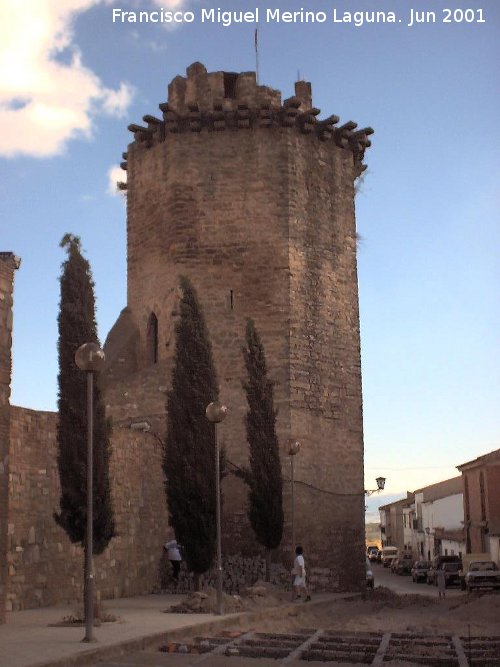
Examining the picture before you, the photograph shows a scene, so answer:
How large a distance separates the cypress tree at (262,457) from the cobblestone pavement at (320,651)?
23.7ft

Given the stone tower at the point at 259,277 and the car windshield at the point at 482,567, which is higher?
the stone tower at the point at 259,277

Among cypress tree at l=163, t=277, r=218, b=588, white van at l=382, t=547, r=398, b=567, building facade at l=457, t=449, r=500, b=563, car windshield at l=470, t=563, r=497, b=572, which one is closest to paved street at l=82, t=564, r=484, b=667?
cypress tree at l=163, t=277, r=218, b=588

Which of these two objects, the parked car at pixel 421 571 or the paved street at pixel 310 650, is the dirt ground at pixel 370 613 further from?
the parked car at pixel 421 571

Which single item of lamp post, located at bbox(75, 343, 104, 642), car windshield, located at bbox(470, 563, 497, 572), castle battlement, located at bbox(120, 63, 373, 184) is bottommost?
car windshield, located at bbox(470, 563, 497, 572)

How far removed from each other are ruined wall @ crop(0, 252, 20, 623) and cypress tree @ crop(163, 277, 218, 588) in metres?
4.63

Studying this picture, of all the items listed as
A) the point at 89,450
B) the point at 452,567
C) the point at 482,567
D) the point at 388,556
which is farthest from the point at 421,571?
the point at 89,450

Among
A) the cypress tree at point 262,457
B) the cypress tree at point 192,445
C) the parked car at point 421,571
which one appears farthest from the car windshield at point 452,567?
the cypress tree at point 192,445

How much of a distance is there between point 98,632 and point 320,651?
2.78m

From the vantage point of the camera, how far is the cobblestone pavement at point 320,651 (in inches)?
393

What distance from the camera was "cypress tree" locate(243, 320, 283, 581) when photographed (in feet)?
66.5

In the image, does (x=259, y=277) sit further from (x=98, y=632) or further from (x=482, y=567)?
(x=98, y=632)

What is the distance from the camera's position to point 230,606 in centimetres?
1534

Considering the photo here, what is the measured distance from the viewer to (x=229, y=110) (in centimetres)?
2397

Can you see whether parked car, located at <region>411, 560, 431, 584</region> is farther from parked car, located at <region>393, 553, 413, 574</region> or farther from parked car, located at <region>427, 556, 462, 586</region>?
parked car, located at <region>393, 553, 413, 574</region>
